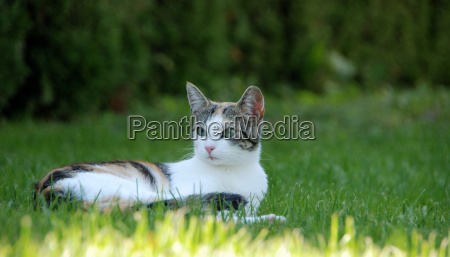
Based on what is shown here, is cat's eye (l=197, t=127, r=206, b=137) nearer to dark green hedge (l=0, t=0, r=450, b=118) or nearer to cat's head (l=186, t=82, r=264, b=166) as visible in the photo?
cat's head (l=186, t=82, r=264, b=166)

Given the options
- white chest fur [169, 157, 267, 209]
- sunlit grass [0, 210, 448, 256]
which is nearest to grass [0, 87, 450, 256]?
sunlit grass [0, 210, 448, 256]

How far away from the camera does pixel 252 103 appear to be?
10.7 feet

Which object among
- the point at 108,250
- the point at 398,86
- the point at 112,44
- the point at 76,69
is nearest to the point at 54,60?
the point at 76,69

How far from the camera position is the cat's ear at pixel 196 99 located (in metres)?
3.44

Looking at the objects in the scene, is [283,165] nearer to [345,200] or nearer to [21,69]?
[345,200]

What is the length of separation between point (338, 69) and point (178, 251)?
9837 mm

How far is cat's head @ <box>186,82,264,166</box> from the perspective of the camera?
3.13 m

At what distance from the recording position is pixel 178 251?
6.13 ft

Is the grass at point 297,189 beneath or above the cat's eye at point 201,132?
beneath

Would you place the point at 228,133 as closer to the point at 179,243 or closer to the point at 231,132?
the point at 231,132

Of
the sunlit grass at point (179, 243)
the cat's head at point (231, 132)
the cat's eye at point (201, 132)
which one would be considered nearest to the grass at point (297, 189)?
the sunlit grass at point (179, 243)

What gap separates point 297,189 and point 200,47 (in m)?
5.61

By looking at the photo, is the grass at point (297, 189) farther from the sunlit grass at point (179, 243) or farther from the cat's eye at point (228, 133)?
the cat's eye at point (228, 133)

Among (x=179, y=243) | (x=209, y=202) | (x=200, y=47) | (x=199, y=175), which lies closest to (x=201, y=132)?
(x=199, y=175)
